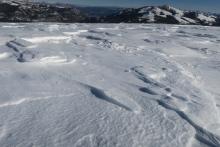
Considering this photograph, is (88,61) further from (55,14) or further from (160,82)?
(55,14)

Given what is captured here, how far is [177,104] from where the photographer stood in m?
2.37

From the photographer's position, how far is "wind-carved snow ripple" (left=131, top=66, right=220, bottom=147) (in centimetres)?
182

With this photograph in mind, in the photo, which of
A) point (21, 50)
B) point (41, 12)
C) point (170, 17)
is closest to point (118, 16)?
point (170, 17)

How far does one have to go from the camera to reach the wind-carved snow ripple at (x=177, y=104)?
1823 mm

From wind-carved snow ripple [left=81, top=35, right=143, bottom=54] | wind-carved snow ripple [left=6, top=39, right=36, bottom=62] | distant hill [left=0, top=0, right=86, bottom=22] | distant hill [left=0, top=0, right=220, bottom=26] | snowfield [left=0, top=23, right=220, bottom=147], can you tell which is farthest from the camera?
distant hill [left=0, top=0, right=86, bottom=22]

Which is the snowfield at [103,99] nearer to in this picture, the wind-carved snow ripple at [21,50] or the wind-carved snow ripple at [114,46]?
the wind-carved snow ripple at [21,50]

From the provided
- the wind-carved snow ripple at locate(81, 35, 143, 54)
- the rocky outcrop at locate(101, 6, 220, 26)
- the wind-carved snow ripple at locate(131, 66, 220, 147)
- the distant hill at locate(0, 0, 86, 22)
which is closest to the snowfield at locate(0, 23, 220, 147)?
the wind-carved snow ripple at locate(131, 66, 220, 147)

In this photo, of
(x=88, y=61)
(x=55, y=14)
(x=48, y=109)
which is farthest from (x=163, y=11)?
(x=48, y=109)

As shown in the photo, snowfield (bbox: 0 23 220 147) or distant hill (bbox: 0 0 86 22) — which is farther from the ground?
snowfield (bbox: 0 23 220 147)

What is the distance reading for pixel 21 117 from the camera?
189 cm

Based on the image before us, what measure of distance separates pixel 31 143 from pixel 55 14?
123 feet

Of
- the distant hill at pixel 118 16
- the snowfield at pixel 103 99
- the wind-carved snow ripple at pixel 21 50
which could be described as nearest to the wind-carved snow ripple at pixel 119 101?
the snowfield at pixel 103 99

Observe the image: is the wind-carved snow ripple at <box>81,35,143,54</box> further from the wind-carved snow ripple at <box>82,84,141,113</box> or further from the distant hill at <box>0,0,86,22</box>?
the distant hill at <box>0,0,86,22</box>

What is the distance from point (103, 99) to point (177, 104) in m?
0.52
